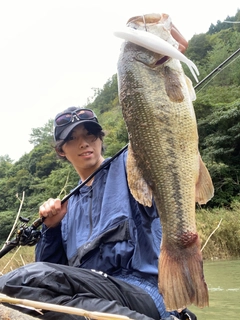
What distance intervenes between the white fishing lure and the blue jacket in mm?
1128

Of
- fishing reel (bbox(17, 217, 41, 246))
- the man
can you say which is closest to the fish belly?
the man

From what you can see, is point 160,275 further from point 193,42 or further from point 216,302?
point 193,42

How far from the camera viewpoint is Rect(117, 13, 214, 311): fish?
219 cm

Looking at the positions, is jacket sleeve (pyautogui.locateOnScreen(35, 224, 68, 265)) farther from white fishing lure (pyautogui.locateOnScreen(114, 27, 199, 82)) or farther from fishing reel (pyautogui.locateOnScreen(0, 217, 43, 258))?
white fishing lure (pyautogui.locateOnScreen(114, 27, 199, 82))

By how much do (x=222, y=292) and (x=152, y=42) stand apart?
4.98 metres

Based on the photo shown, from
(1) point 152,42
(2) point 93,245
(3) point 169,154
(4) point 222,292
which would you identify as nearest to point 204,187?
(3) point 169,154

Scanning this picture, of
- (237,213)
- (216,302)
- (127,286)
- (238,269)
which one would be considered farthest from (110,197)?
(237,213)

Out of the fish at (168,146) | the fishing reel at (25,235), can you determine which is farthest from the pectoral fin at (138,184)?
the fishing reel at (25,235)

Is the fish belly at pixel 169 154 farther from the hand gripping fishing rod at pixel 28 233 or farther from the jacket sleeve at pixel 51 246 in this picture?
the jacket sleeve at pixel 51 246

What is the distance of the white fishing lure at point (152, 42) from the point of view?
2014 millimetres

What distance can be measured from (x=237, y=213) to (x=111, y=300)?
33.2 ft

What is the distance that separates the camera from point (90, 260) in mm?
3150

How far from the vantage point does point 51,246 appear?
3.49 meters

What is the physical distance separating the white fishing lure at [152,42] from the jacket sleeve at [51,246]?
1881 mm
